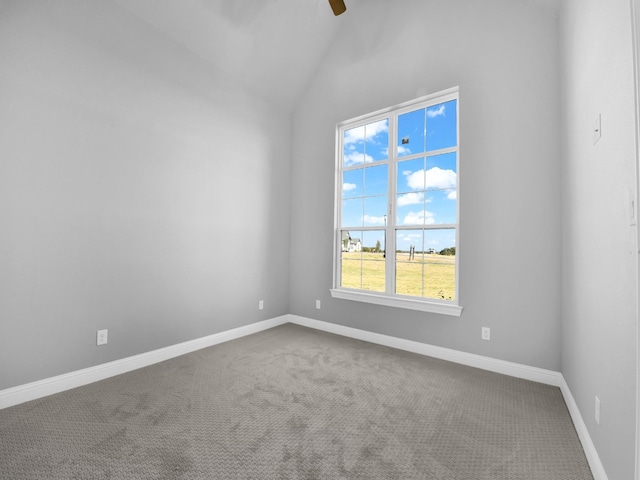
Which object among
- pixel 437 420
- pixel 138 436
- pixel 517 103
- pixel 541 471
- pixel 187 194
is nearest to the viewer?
pixel 541 471

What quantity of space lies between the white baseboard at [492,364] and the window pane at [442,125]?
2.09 meters

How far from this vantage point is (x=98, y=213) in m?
2.48

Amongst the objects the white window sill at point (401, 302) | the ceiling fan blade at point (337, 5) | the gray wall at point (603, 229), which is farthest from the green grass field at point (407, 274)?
the ceiling fan blade at point (337, 5)

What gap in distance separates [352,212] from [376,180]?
50 cm

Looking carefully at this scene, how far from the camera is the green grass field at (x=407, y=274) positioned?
3121 mm

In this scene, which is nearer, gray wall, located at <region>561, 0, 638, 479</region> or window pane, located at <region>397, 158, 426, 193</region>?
gray wall, located at <region>561, 0, 638, 479</region>

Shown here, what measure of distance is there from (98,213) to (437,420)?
2962mm

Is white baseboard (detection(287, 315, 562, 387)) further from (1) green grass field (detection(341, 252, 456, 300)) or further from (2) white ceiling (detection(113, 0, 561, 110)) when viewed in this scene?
(2) white ceiling (detection(113, 0, 561, 110))

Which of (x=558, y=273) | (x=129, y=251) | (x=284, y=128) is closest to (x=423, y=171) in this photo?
(x=558, y=273)

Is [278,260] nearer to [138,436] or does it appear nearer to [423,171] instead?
[423,171]

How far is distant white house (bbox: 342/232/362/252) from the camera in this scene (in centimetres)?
382

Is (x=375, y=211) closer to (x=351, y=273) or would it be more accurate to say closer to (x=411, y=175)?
(x=411, y=175)

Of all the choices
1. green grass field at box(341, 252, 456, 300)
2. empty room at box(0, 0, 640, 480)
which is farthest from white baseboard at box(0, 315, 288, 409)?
green grass field at box(341, 252, 456, 300)

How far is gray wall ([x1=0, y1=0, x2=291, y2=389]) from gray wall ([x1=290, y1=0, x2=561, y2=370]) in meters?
1.68
